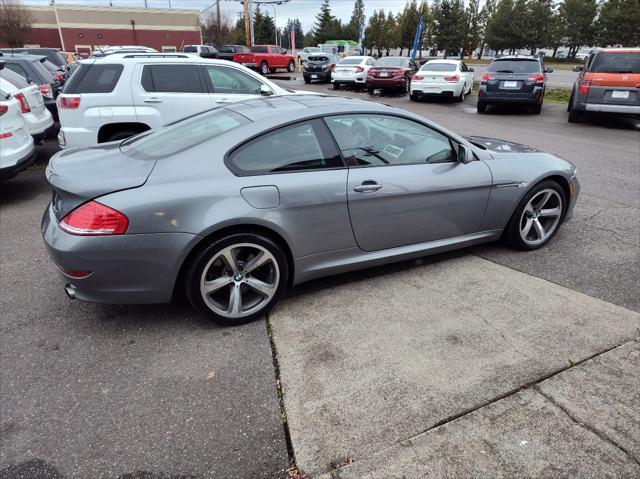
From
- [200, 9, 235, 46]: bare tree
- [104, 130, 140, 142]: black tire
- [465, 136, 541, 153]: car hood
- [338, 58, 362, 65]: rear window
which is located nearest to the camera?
[465, 136, 541, 153]: car hood

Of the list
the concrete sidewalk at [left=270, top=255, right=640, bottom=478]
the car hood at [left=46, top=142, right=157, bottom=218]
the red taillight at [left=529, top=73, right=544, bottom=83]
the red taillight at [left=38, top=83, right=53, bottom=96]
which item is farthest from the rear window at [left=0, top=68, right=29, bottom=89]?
the red taillight at [left=529, top=73, right=544, bottom=83]

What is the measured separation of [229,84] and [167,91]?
Answer: 956mm

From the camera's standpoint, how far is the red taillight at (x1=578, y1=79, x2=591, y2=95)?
36.9 ft


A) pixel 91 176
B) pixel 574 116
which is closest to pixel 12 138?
pixel 91 176

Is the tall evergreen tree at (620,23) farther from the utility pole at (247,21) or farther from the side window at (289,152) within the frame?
the side window at (289,152)

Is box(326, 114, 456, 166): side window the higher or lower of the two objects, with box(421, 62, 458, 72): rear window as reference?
higher

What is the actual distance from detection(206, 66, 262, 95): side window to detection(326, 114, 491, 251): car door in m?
4.13

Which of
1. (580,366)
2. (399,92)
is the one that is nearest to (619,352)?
(580,366)

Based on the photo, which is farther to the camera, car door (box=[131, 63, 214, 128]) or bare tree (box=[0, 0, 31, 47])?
bare tree (box=[0, 0, 31, 47])

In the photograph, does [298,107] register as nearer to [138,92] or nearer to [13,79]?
[138,92]

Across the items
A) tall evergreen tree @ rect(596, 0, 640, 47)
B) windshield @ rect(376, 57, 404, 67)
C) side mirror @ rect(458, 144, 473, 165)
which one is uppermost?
tall evergreen tree @ rect(596, 0, 640, 47)

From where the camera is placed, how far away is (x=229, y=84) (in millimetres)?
7172

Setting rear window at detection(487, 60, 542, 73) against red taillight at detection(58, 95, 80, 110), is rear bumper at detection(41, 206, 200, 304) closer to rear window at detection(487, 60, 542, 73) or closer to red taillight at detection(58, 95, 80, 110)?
red taillight at detection(58, 95, 80, 110)

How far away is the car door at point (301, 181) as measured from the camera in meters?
3.11
